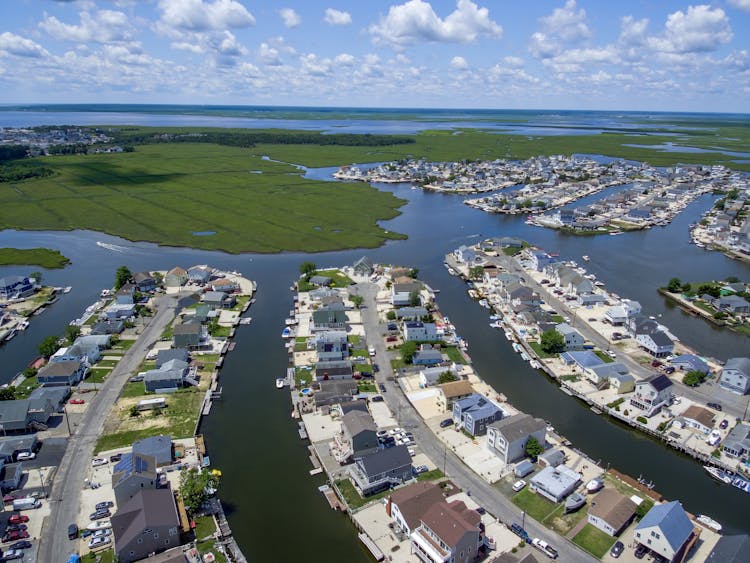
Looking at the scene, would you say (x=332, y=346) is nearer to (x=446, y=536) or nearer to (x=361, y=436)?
(x=361, y=436)

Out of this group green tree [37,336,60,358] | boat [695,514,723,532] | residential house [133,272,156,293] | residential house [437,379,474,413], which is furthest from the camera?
residential house [133,272,156,293]

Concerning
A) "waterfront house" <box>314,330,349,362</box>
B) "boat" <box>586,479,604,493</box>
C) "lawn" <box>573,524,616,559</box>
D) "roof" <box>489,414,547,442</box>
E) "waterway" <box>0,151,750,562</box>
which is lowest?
"waterway" <box>0,151,750,562</box>

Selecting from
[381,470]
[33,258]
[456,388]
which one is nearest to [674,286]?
[456,388]

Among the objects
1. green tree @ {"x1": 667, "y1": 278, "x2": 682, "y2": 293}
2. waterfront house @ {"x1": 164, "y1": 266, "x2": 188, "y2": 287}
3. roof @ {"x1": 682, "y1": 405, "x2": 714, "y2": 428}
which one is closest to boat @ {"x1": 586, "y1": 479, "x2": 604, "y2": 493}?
roof @ {"x1": 682, "y1": 405, "x2": 714, "y2": 428}

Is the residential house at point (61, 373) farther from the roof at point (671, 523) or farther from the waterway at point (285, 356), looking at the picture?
the roof at point (671, 523)

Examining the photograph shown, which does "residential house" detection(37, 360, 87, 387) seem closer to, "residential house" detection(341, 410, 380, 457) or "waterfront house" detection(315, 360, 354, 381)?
"waterfront house" detection(315, 360, 354, 381)

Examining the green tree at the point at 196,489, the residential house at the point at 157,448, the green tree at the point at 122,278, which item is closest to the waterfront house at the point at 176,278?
the green tree at the point at 122,278

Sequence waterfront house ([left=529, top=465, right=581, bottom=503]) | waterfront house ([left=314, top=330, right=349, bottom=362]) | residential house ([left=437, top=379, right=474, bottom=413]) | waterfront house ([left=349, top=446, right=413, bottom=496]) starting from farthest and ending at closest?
waterfront house ([left=314, top=330, right=349, bottom=362]) < residential house ([left=437, top=379, right=474, bottom=413]) < waterfront house ([left=349, top=446, right=413, bottom=496]) < waterfront house ([left=529, top=465, right=581, bottom=503])

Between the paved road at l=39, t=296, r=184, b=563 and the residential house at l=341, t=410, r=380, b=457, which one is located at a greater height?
the residential house at l=341, t=410, r=380, b=457
